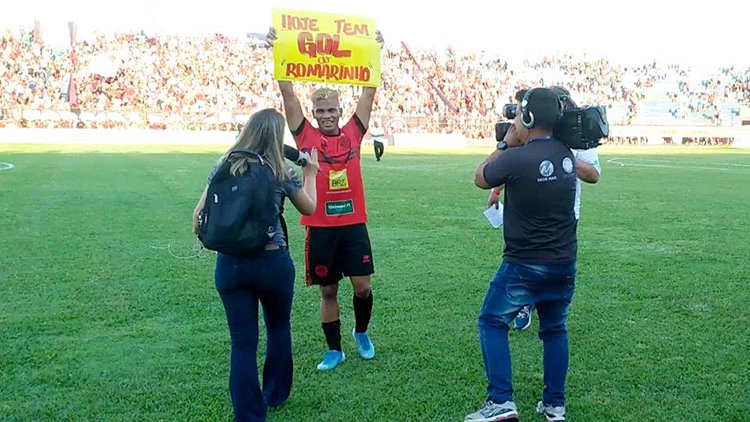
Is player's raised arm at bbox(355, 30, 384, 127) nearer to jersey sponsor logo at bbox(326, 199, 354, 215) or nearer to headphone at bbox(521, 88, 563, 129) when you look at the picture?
jersey sponsor logo at bbox(326, 199, 354, 215)

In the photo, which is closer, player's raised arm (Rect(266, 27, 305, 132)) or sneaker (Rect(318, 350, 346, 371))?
player's raised arm (Rect(266, 27, 305, 132))

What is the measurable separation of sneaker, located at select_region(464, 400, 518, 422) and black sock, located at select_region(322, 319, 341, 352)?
4.24ft

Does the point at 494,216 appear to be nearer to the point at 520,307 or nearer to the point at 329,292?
the point at 329,292

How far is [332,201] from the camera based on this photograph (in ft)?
15.3

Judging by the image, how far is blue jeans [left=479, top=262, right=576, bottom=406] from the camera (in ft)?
12.4

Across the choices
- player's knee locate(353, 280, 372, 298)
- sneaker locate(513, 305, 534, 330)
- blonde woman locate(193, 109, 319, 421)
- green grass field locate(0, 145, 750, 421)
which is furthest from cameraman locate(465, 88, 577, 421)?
sneaker locate(513, 305, 534, 330)

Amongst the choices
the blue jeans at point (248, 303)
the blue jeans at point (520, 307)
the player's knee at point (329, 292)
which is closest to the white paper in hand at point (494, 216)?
the player's knee at point (329, 292)

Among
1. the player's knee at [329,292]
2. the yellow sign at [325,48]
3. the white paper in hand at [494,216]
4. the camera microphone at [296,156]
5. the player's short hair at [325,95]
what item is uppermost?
the yellow sign at [325,48]

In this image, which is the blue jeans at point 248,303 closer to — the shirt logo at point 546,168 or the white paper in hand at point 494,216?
the shirt logo at point 546,168

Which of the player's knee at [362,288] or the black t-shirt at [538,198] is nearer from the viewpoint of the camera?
the black t-shirt at [538,198]

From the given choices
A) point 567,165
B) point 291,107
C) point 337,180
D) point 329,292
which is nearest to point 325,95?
point 291,107

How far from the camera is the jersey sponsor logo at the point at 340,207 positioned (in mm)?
4676

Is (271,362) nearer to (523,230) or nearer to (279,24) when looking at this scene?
(523,230)

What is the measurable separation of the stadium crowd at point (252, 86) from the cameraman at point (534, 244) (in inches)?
1087
